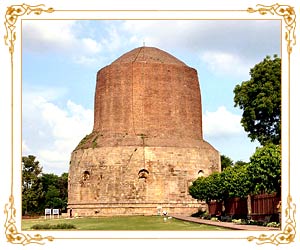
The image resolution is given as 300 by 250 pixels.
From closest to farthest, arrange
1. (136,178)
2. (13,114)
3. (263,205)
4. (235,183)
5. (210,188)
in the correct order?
(13,114), (263,205), (235,183), (210,188), (136,178)

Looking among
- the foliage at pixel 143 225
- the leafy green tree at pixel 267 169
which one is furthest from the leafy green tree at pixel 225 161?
the leafy green tree at pixel 267 169

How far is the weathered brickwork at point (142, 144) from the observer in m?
32.7

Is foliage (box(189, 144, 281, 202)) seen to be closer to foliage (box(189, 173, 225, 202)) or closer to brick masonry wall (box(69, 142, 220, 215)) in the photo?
foliage (box(189, 173, 225, 202))

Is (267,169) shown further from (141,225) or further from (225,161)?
(225,161)

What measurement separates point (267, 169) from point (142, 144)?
15.9 metres

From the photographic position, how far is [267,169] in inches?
707

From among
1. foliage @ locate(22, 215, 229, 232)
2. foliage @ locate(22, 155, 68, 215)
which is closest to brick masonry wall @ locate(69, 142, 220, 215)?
foliage @ locate(22, 215, 229, 232)

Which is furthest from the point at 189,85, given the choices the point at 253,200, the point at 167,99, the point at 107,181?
the point at 253,200

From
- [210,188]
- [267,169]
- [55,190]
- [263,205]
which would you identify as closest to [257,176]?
[267,169]

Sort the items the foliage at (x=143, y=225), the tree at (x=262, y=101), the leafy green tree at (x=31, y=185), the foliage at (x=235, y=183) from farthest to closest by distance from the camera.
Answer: the leafy green tree at (x=31, y=185) < the tree at (x=262, y=101) < the foliage at (x=235, y=183) < the foliage at (x=143, y=225)

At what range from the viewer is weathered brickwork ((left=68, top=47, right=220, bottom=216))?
107ft

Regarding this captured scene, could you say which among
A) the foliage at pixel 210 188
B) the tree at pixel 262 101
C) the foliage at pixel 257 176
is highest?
the tree at pixel 262 101

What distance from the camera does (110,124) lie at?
34875 millimetres

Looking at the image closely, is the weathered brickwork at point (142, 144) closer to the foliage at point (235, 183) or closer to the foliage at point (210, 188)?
the foliage at point (210, 188)
